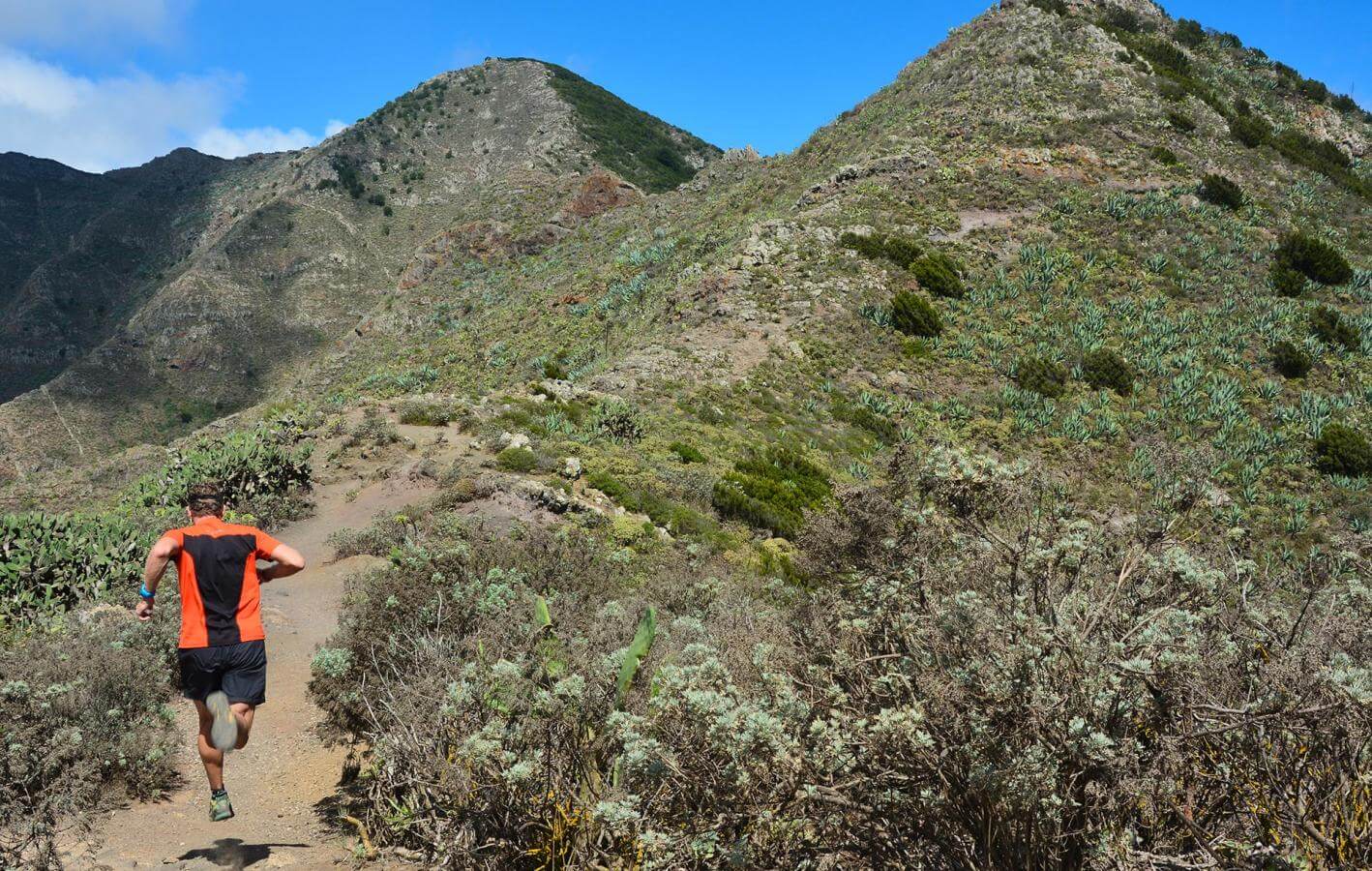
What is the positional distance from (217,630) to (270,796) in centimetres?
168

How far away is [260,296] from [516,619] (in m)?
78.7

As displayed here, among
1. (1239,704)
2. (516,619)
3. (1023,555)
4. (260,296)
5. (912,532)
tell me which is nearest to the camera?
(1239,704)

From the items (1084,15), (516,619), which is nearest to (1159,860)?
(516,619)

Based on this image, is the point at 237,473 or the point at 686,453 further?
the point at 686,453

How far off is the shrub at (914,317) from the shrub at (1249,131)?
22.6 meters

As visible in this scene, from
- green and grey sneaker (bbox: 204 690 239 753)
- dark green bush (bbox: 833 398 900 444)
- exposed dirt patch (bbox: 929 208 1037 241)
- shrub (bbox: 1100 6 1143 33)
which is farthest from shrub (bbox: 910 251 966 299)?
shrub (bbox: 1100 6 1143 33)

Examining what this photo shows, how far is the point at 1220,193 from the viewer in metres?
30.9

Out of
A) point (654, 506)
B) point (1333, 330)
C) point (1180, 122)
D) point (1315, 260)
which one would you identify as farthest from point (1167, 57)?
→ point (654, 506)

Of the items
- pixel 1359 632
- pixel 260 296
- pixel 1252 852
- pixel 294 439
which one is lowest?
pixel 1252 852

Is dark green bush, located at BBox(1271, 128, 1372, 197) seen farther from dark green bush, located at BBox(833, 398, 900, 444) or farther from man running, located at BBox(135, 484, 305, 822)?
man running, located at BBox(135, 484, 305, 822)

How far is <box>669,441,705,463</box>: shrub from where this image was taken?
15836 millimetres

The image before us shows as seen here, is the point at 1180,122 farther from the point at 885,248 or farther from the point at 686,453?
the point at 686,453

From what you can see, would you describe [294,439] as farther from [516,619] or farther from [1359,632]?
[1359,632]

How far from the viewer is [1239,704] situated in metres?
2.99
